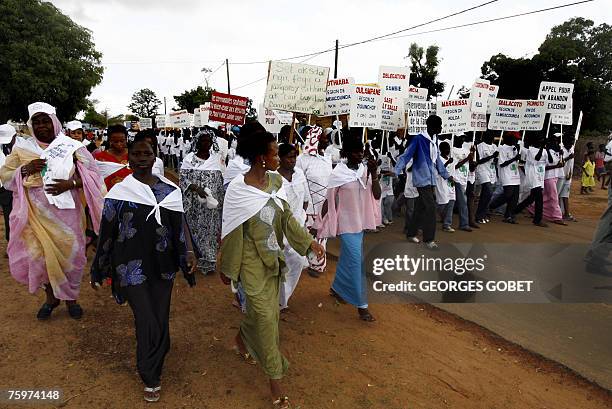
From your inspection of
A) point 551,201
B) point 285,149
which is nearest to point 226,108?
point 285,149

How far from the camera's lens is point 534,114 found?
9.60 meters

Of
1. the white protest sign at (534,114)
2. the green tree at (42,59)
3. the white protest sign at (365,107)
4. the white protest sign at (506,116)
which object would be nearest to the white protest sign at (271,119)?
the white protest sign at (365,107)

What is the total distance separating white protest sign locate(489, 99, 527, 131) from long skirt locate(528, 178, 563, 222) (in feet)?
4.43

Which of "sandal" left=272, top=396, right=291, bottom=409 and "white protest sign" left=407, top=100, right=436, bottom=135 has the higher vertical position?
"white protest sign" left=407, top=100, right=436, bottom=135

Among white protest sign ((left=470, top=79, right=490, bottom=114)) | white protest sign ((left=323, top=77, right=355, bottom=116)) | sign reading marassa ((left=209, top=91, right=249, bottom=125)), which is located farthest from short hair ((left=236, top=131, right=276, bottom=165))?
white protest sign ((left=470, top=79, right=490, bottom=114))

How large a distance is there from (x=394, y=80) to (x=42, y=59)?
23.1 m

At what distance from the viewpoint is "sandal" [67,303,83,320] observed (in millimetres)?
4645

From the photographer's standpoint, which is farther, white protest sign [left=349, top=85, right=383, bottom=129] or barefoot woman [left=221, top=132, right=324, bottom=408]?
white protest sign [left=349, top=85, right=383, bottom=129]

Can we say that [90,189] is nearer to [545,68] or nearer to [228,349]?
[228,349]

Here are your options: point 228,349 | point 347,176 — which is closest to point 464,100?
point 347,176

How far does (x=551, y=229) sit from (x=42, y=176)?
8.86 metres

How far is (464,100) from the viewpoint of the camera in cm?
869

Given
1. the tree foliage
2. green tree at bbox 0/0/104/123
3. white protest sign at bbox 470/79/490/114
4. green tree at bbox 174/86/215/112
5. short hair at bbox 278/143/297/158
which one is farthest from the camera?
green tree at bbox 174/86/215/112

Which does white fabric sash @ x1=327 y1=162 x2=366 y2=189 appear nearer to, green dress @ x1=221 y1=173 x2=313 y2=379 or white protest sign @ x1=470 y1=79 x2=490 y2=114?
green dress @ x1=221 y1=173 x2=313 y2=379
